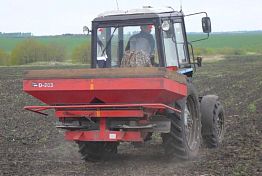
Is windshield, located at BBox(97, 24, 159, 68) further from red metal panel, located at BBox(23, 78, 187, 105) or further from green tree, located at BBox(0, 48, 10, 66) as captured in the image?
green tree, located at BBox(0, 48, 10, 66)

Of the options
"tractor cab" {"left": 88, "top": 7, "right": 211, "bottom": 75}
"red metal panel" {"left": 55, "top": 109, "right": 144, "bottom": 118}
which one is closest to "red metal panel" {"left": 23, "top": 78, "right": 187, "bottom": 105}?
"red metal panel" {"left": 55, "top": 109, "right": 144, "bottom": 118}

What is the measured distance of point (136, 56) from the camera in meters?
8.75

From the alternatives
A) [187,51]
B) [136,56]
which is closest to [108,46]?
[136,56]

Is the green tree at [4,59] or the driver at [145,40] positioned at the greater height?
the driver at [145,40]

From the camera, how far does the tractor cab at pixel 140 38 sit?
8.63 m

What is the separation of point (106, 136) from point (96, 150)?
104cm

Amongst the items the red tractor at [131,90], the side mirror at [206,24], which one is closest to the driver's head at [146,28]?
the red tractor at [131,90]

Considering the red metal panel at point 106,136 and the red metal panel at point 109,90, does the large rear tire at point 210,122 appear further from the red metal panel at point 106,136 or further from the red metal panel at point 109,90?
the red metal panel at point 106,136

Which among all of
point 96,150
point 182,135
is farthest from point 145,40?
point 96,150

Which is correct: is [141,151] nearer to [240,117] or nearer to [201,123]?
[201,123]

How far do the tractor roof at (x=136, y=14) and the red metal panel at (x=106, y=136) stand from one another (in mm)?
1860

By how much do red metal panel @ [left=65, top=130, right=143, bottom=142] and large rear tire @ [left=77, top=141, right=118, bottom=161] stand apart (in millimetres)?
538

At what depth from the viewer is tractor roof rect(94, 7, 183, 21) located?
8.66m

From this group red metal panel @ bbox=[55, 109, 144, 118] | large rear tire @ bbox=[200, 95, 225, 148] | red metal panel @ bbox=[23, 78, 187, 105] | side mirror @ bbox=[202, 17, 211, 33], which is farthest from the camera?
large rear tire @ bbox=[200, 95, 225, 148]
